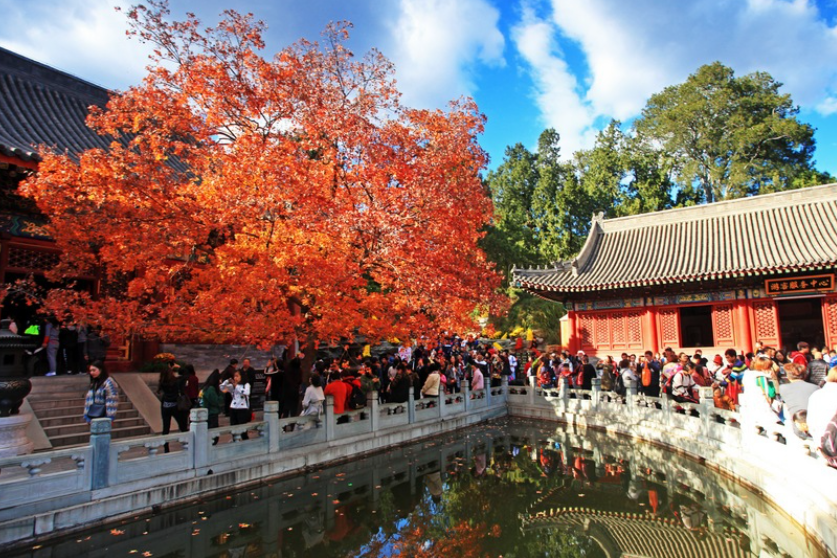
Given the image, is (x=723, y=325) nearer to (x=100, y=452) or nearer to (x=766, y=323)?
(x=766, y=323)

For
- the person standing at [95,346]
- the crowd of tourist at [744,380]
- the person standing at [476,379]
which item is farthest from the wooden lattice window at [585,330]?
the person standing at [95,346]

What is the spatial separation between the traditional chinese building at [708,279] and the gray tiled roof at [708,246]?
0.04 m

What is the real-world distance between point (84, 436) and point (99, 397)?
2933 millimetres

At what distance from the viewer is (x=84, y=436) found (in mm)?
9656

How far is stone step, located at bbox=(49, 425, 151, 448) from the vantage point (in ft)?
30.3

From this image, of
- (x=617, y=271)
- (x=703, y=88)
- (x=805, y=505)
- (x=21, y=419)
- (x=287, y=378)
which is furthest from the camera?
(x=703, y=88)

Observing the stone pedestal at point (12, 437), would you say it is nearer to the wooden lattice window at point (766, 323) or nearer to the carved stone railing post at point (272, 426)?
the carved stone railing post at point (272, 426)

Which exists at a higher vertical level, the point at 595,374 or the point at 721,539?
the point at 595,374

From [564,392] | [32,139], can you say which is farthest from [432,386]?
[32,139]

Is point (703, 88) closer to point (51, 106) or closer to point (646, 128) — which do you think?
point (646, 128)

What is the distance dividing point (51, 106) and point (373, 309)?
40.1 ft

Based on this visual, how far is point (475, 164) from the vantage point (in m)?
9.90

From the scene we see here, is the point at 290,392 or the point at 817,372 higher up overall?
the point at 817,372

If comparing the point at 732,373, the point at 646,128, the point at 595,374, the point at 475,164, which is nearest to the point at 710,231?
the point at 595,374
